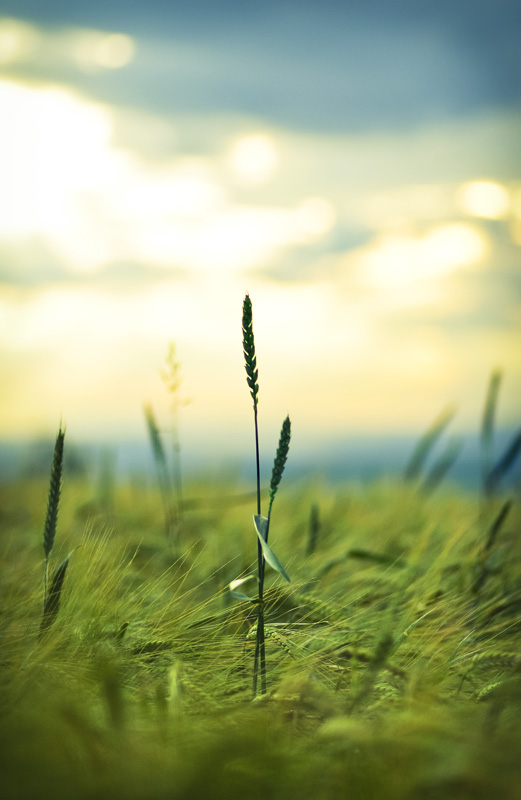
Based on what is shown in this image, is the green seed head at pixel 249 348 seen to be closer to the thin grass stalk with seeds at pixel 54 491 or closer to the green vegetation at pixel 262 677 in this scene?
the green vegetation at pixel 262 677

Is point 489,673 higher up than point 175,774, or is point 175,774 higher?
point 175,774

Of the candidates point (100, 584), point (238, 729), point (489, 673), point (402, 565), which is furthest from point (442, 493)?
point (238, 729)

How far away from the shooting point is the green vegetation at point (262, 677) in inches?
22.5

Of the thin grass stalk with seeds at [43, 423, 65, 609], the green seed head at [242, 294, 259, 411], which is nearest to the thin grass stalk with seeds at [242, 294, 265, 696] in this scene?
the green seed head at [242, 294, 259, 411]

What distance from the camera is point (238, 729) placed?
26.6 inches

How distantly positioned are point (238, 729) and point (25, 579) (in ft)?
2.43

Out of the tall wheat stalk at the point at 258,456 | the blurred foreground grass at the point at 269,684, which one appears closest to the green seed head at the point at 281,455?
the tall wheat stalk at the point at 258,456

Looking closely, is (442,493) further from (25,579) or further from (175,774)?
(175,774)

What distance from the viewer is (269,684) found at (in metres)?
0.89

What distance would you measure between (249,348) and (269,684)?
0.49 m

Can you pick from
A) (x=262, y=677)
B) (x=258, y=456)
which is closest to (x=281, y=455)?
(x=258, y=456)

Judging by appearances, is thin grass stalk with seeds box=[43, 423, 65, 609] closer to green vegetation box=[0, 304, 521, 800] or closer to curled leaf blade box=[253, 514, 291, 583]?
green vegetation box=[0, 304, 521, 800]

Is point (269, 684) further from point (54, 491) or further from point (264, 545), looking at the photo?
point (54, 491)

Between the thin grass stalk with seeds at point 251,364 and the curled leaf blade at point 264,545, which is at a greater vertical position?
the thin grass stalk with seeds at point 251,364
